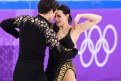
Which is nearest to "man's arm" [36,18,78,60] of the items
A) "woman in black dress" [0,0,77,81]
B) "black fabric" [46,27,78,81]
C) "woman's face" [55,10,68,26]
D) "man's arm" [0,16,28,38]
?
"woman in black dress" [0,0,77,81]

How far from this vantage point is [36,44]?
11.0ft

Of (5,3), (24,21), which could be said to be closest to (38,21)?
(24,21)

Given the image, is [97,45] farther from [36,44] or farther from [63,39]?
[36,44]

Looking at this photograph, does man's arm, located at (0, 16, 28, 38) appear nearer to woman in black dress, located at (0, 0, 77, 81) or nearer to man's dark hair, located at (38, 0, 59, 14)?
woman in black dress, located at (0, 0, 77, 81)

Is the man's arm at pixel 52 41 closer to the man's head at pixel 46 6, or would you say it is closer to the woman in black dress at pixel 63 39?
the man's head at pixel 46 6

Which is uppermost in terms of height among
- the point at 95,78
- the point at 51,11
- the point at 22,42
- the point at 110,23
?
the point at 51,11

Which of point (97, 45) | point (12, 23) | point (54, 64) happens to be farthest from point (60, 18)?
point (97, 45)

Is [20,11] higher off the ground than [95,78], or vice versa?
[20,11]

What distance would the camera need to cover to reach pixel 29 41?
3369mm

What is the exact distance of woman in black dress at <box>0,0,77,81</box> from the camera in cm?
334

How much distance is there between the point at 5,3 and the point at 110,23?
250cm

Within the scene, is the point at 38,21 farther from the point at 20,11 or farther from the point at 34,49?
the point at 20,11

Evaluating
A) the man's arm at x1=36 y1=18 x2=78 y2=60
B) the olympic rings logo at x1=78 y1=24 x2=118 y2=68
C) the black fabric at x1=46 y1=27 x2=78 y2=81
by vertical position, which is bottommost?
the olympic rings logo at x1=78 y1=24 x2=118 y2=68

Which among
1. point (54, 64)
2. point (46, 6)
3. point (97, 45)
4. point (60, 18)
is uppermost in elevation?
point (46, 6)
